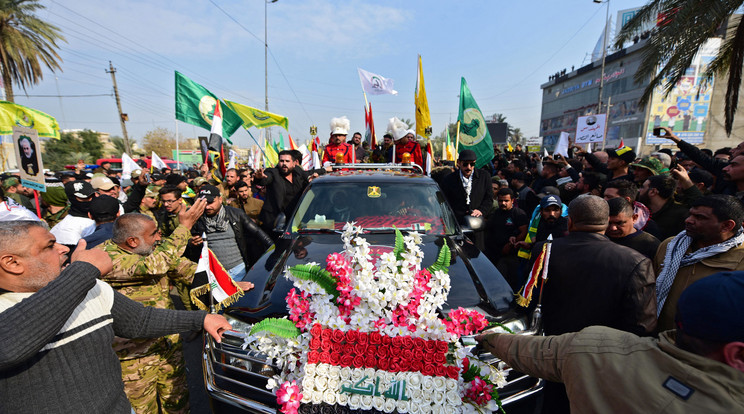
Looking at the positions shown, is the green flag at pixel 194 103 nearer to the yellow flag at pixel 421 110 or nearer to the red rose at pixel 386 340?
the yellow flag at pixel 421 110

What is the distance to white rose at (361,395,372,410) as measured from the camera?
1.66 metres

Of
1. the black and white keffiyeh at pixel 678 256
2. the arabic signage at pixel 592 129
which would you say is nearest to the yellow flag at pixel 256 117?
the black and white keffiyeh at pixel 678 256

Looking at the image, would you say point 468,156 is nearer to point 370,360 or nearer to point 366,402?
point 370,360

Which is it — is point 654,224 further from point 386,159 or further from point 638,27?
point 638,27

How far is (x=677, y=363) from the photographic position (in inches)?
40.4

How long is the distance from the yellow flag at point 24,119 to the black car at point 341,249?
6418 millimetres

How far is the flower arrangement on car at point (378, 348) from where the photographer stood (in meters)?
1.66

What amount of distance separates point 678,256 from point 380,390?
2281 millimetres

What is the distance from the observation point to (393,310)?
174 centimetres

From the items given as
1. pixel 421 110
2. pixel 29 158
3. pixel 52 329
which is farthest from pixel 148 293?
pixel 421 110

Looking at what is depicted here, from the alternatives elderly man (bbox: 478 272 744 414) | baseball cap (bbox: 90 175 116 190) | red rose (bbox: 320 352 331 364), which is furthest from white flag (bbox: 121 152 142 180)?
elderly man (bbox: 478 272 744 414)

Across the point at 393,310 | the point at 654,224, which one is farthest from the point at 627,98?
the point at 393,310

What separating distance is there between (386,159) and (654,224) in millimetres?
6446

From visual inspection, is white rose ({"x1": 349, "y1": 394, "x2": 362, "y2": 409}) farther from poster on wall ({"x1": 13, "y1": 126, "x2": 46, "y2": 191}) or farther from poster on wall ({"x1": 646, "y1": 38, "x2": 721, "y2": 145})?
poster on wall ({"x1": 646, "y1": 38, "x2": 721, "y2": 145})
